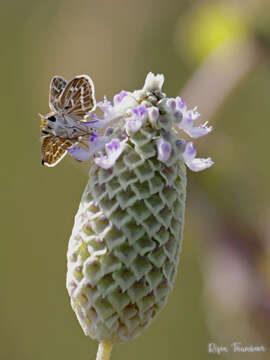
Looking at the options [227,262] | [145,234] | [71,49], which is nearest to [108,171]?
[145,234]

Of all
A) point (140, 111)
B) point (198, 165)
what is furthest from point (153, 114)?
point (198, 165)

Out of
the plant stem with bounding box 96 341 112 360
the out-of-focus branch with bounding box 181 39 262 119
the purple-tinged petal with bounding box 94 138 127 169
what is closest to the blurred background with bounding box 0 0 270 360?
the out-of-focus branch with bounding box 181 39 262 119

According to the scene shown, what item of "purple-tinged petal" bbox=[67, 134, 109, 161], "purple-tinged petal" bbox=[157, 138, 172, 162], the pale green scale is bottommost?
the pale green scale

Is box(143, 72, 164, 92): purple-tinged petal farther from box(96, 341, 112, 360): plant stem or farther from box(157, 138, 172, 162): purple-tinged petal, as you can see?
box(96, 341, 112, 360): plant stem

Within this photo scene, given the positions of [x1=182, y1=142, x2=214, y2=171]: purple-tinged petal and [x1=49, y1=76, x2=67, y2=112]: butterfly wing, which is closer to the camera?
[x1=182, y1=142, x2=214, y2=171]: purple-tinged petal

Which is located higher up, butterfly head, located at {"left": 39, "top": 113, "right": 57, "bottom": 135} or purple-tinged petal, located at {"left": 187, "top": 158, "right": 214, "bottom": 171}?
butterfly head, located at {"left": 39, "top": 113, "right": 57, "bottom": 135}

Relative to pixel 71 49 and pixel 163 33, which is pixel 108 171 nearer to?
pixel 71 49

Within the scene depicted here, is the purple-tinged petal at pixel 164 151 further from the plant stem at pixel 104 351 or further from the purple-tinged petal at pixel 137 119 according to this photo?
the plant stem at pixel 104 351

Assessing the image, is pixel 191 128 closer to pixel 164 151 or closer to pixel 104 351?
pixel 164 151
